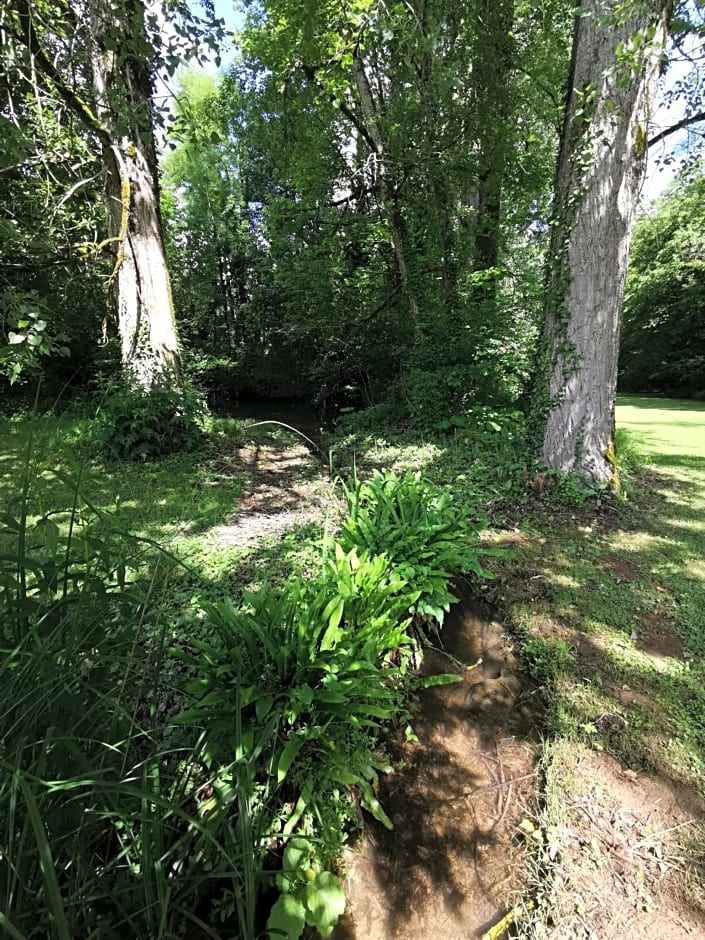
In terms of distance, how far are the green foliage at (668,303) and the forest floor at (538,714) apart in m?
17.7

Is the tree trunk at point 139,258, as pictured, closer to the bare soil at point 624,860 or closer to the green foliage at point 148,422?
the green foliage at point 148,422

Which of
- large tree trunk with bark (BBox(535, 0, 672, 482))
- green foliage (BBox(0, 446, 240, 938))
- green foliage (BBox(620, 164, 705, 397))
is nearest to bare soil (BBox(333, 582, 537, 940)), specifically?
green foliage (BBox(0, 446, 240, 938))

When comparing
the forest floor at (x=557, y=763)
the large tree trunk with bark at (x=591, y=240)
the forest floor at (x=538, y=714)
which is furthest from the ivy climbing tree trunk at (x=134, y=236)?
the large tree trunk with bark at (x=591, y=240)

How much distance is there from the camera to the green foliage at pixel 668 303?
16.6 metres

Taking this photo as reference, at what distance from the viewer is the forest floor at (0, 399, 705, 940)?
1362mm

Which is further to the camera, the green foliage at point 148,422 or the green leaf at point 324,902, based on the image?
the green foliage at point 148,422

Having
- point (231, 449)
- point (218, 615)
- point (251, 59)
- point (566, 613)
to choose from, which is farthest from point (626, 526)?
point (251, 59)

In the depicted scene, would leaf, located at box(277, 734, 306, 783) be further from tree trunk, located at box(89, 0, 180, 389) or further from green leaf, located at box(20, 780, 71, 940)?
tree trunk, located at box(89, 0, 180, 389)

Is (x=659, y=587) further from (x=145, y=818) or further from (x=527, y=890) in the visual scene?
(x=145, y=818)

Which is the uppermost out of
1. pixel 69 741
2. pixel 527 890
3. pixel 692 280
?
pixel 692 280

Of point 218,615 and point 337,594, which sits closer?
point 218,615

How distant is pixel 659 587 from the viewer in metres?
2.80

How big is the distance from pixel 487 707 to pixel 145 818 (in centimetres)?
165

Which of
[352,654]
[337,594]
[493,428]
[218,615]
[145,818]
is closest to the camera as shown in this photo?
[145,818]
